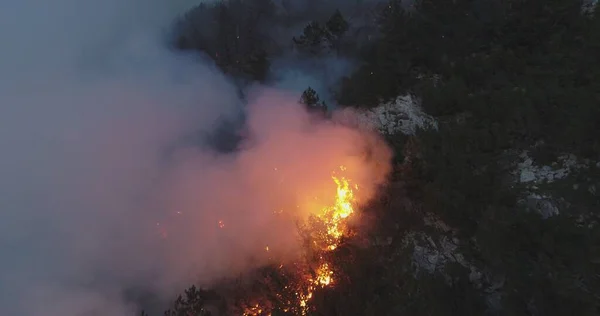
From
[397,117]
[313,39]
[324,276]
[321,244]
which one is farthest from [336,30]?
[324,276]

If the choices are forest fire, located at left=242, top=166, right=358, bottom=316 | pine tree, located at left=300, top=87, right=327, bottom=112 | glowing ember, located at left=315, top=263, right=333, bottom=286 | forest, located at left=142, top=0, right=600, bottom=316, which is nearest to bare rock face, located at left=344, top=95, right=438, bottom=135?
forest, located at left=142, top=0, right=600, bottom=316

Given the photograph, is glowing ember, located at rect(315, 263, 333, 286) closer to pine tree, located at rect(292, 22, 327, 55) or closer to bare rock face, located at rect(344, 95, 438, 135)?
bare rock face, located at rect(344, 95, 438, 135)

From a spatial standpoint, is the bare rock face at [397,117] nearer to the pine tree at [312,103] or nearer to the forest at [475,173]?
the forest at [475,173]

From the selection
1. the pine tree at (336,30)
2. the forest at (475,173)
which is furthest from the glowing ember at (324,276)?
the pine tree at (336,30)

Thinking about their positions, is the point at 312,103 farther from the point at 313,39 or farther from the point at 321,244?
the point at 313,39

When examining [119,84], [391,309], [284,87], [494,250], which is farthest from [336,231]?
[119,84]
